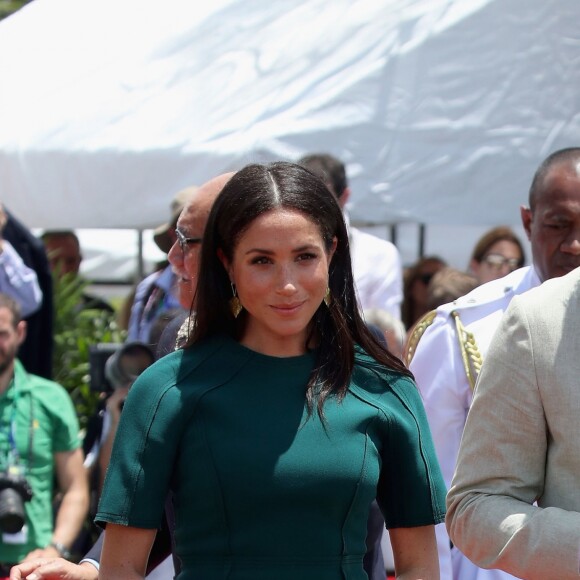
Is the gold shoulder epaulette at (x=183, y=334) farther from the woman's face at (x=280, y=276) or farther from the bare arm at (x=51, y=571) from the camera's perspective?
the bare arm at (x=51, y=571)

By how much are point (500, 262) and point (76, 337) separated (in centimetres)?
255

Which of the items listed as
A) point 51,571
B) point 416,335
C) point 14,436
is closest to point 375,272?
point 14,436

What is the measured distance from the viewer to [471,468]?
2.52m

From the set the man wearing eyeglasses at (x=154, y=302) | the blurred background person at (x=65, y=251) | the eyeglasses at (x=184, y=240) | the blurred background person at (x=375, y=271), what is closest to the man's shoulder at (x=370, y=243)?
the blurred background person at (x=375, y=271)

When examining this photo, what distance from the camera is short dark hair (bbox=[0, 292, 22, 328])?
20.4ft

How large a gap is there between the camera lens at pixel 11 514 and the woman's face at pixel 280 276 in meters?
2.92

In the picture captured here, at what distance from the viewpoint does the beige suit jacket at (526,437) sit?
242 centimetres

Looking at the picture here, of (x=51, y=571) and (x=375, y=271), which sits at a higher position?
(x=51, y=571)

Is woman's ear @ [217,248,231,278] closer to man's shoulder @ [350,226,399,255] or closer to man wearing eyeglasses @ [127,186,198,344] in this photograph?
man wearing eyeglasses @ [127,186,198,344]

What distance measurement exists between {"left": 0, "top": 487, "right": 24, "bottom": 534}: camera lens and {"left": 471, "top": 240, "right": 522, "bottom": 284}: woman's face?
3.62 metres

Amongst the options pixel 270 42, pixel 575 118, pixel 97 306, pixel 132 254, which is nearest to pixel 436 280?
pixel 575 118

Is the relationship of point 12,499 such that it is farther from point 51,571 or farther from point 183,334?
point 183,334

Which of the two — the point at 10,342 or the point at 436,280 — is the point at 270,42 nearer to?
the point at 436,280

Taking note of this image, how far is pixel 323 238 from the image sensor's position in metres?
2.74
